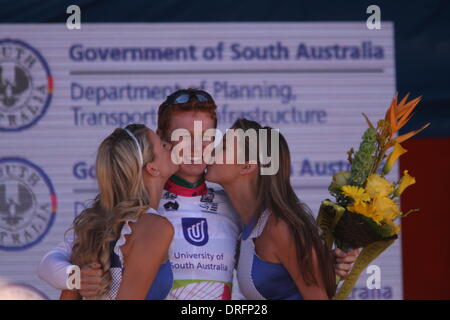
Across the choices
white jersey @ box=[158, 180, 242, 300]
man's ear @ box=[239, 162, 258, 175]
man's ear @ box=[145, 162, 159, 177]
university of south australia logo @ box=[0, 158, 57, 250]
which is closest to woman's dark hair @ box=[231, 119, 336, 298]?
man's ear @ box=[239, 162, 258, 175]

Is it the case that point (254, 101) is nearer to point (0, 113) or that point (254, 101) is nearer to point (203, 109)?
point (203, 109)

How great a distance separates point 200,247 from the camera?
301cm

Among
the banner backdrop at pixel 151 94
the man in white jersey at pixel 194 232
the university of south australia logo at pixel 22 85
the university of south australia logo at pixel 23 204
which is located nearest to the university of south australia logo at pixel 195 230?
the man in white jersey at pixel 194 232

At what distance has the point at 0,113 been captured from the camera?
4.25 metres

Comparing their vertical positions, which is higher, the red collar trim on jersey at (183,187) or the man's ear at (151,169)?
the man's ear at (151,169)

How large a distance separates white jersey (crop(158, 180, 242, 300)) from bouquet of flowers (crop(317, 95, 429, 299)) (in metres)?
0.41

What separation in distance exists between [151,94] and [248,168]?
133cm

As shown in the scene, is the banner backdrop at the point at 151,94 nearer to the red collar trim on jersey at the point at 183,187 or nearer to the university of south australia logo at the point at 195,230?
the red collar trim on jersey at the point at 183,187

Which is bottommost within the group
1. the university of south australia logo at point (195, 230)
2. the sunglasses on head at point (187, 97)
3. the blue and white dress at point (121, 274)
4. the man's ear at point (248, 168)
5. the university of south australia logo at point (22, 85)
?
the blue and white dress at point (121, 274)

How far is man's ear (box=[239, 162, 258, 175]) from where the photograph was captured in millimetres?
3104

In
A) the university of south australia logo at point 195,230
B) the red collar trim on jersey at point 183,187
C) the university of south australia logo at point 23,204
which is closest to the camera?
the university of south australia logo at point 195,230

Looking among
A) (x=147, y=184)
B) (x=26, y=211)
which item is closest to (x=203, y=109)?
(x=147, y=184)

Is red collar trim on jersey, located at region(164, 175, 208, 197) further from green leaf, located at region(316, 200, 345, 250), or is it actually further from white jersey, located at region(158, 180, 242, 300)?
green leaf, located at region(316, 200, 345, 250)

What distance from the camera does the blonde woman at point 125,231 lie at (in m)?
2.74
